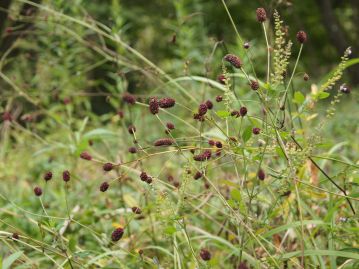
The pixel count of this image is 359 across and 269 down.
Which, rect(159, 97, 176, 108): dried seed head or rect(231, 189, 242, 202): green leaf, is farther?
rect(231, 189, 242, 202): green leaf

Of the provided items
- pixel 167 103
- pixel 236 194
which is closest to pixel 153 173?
pixel 236 194

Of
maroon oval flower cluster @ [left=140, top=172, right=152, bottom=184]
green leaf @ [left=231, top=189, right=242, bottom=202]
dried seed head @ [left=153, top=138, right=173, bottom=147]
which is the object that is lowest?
green leaf @ [left=231, top=189, right=242, bottom=202]

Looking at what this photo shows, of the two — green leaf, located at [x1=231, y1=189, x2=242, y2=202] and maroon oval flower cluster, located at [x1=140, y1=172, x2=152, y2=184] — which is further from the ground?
maroon oval flower cluster, located at [x1=140, y1=172, x2=152, y2=184]

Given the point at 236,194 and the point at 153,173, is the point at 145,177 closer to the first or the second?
the point at 236,194

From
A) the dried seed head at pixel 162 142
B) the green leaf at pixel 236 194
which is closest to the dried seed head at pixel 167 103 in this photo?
the dried seed head at pixel 162 142

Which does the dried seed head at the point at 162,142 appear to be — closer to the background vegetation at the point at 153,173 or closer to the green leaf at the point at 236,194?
the background vegetation at the point at 153,173

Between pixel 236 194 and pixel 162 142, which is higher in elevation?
pixel 162 142

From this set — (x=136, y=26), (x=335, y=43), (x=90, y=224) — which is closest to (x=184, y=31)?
(x=90, y=224)

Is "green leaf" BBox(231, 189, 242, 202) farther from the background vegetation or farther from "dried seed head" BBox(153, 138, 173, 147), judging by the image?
"dried seed head" BBox(153, 138, 173, 147)

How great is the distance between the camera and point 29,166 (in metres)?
4.08

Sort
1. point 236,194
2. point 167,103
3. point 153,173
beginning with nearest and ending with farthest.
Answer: point 167,103, point 236,194, point 153,173

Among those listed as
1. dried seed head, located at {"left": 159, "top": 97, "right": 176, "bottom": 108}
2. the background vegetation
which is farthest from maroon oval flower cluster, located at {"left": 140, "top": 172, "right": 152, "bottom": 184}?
dried seed head, located at {"left": 159, "top": 97, "right": 176, "bottom": 108}

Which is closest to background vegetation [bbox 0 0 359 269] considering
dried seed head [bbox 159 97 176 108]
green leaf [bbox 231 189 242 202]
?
green leaf [bbox 231 189 242 202]

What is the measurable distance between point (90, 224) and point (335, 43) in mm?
7305
